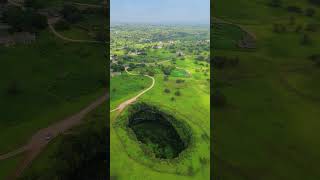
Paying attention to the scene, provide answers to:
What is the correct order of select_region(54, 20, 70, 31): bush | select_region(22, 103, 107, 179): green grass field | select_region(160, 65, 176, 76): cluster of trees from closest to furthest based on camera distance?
select_region(22, 103, 107, 179): green grass field < select_region(160, 65, 176, 76): cluster of trees < select_region(54, 20, 70, 31): bush
